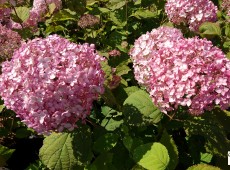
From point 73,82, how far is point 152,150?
1.94ft

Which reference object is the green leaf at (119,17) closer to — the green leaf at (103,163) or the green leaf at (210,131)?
the green leaf at (210,131)

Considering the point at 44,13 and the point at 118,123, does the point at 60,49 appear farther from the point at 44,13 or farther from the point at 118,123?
the point at 44,13

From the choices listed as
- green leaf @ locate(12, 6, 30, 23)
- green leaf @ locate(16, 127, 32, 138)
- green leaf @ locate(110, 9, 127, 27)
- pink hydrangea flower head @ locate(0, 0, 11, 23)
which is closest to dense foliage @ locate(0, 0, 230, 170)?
green leaf @ locate(16, 127, 32, 138)

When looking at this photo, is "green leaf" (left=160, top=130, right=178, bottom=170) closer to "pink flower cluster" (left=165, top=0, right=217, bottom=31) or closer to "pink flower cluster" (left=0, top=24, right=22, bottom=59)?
"pink flower cluster" (left=0, top=24, right=22, bottom=59)

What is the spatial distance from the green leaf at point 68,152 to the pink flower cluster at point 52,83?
14 cm

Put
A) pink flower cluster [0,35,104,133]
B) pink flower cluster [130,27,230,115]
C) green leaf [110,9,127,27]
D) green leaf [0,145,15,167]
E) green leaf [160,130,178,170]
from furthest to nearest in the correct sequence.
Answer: green leaf [110,9,127,27] → green leaf [0,145,15,167] → pink flower cluster [130,27,230,115] → pink flower cluster [0,35,104,133] → green leaf [160,130,178,170]

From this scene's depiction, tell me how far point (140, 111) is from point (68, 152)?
0.52m

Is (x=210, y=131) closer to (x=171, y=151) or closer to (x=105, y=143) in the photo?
(x=171, y=151)

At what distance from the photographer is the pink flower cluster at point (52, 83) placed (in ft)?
6.66

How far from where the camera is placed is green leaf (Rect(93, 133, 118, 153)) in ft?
7.29

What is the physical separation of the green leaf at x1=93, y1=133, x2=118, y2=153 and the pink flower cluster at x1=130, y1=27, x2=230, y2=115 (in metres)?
0.35

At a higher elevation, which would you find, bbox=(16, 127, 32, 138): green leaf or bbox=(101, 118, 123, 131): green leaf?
bbox=(101, 118, 123, 131): green leaf

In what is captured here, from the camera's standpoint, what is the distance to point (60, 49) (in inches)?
85.2

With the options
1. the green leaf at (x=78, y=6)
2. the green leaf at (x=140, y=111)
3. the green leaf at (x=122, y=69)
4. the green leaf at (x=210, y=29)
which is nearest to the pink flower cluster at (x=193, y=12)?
the green leaf at (x=210, y=29)
